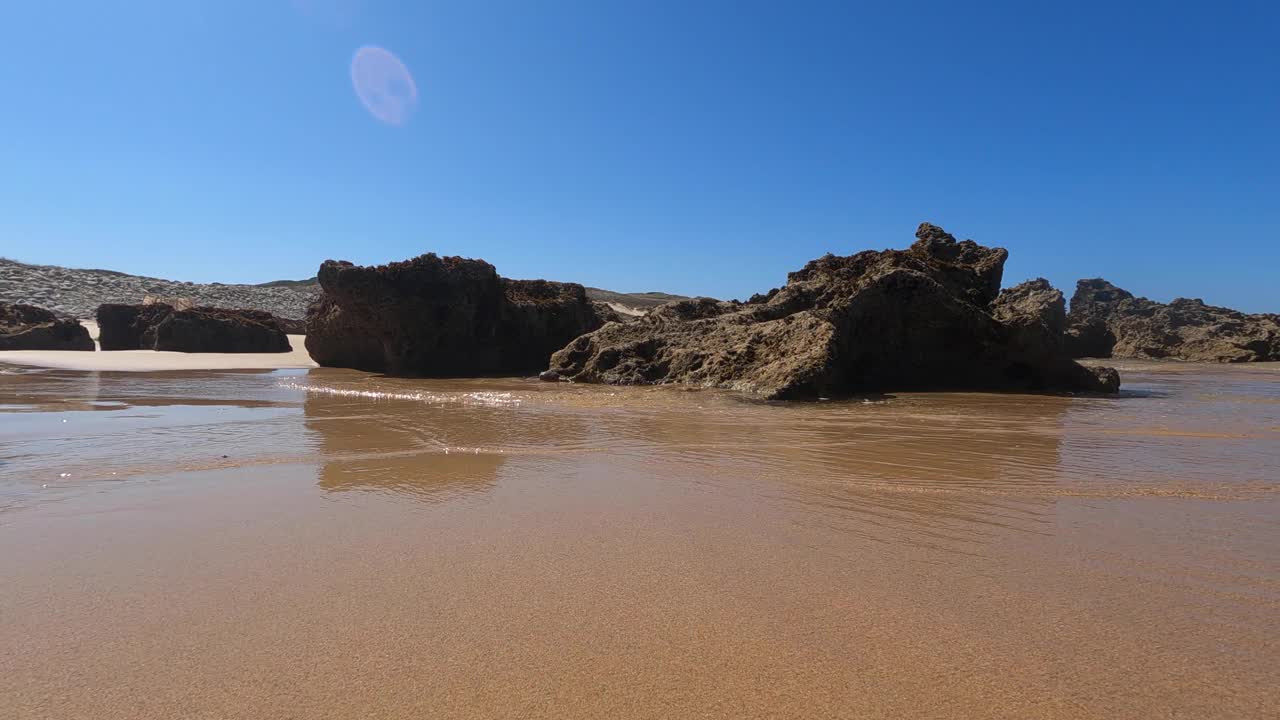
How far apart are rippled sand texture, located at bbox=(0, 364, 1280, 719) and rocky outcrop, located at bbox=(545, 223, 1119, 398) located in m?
4.83

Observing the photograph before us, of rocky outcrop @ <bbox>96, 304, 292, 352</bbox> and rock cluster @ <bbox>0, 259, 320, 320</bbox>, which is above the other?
rock cluster @ <bbox>0, 259, 320, 320</bbox>

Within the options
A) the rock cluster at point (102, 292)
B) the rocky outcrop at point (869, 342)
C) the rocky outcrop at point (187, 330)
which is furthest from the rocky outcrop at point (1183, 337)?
the rock cluster at point (102, 292)

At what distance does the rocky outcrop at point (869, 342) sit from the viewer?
1032cm

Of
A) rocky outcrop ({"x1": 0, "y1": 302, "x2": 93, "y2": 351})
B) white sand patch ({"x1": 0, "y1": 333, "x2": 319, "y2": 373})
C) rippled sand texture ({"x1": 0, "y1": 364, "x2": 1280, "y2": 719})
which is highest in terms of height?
rocky outcrop ({"x1": 0, "y1": 302, "x2": 93, "y2": 351})

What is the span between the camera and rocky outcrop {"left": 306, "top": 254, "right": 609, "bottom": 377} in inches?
607

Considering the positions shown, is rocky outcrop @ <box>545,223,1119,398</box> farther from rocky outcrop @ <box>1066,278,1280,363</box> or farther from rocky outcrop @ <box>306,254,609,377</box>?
rocky outcrop @ <box>1066,278,1280,363</box>

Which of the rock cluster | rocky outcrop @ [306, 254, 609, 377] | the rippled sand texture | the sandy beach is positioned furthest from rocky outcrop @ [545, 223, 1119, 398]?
the rock cluster

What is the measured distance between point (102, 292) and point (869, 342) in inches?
1701

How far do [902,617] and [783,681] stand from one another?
1.96 feet

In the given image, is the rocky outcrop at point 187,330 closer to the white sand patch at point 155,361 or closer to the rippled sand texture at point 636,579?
the white sand patch at point 155,361

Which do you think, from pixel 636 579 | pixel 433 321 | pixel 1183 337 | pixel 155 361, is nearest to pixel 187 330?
pixel 155 361

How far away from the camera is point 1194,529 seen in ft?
10.4

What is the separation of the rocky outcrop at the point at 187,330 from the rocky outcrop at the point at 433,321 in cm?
718

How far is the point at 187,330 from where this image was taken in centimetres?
2222
